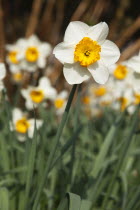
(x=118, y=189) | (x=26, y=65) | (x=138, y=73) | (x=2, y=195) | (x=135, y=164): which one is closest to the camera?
(x=2, y=195)

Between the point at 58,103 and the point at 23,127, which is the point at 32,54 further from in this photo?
the point at 23,127

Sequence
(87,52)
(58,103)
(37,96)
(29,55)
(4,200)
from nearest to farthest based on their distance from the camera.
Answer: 1. (87,52)
2. (4,200)
3. (37,96)
4. (29,55)
5. (58,103)

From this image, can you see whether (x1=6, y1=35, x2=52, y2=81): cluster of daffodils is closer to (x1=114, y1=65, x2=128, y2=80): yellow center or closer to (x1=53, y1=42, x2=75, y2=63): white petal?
(x1=114, y1=65, x2=128, y2=80): yellow center

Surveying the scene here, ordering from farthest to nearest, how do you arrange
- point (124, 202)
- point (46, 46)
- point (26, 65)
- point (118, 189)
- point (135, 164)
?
point (46, 46) → point (26, 65) → point (135, 164) → point (118, 189) → point (124, 202)

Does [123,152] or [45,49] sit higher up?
[45,49]

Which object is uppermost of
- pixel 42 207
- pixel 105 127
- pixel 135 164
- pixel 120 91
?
pixel 120 91

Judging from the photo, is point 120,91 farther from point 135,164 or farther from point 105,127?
point 135,164

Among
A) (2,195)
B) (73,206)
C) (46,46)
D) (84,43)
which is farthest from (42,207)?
(46,46)

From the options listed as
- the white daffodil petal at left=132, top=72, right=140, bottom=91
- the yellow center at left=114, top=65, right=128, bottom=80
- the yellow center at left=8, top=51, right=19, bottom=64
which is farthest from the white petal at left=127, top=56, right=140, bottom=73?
the yellow center at left=8, top=51, right=19, bottom=64

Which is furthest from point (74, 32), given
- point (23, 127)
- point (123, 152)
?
point (23, 127)
